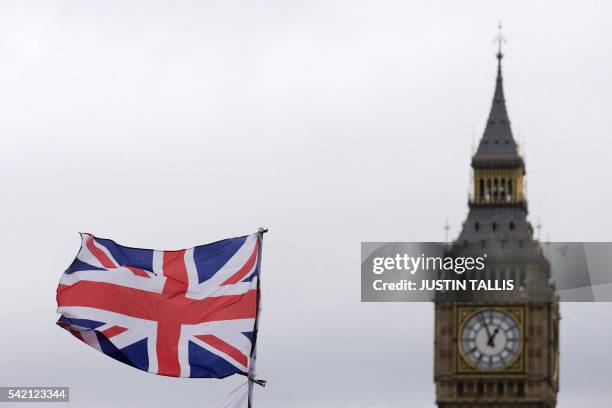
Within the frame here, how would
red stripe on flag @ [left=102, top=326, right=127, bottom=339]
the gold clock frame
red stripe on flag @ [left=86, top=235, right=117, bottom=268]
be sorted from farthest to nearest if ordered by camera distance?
1. the gold clock frame
2. red stripe on flag @ [left=86, top=235, right=117, bottom=268]
3. red stripe on flag @ [left=102, top=326, right=127, bottom=339]

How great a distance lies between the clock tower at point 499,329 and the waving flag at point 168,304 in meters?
109

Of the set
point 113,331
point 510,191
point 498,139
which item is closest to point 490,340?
point 510,191

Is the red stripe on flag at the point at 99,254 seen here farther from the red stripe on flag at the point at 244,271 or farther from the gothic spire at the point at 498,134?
the gothic spire at the point at 498,134

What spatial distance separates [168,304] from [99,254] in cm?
253

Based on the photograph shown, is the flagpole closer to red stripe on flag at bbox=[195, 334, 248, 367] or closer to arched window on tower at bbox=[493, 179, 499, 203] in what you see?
red stripe on flag at bbox=[195, 334, 248, 367]

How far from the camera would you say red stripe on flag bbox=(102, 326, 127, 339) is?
201ft

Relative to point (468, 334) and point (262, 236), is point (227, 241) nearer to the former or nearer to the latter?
point (262, 236)

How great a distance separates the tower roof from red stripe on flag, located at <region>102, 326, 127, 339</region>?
4513 inches

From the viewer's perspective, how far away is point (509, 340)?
17125 centimetres

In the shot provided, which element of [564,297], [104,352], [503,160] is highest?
[503,160]

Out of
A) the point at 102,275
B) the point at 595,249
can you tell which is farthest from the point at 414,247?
the point at 102,275

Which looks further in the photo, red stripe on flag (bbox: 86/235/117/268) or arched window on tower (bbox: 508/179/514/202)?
arched window on tower (bbox: 508/179/514/202)

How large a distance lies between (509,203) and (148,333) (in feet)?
376

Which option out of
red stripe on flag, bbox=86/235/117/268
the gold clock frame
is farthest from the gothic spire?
red stripe on flag, bbox=86/235/117/268
